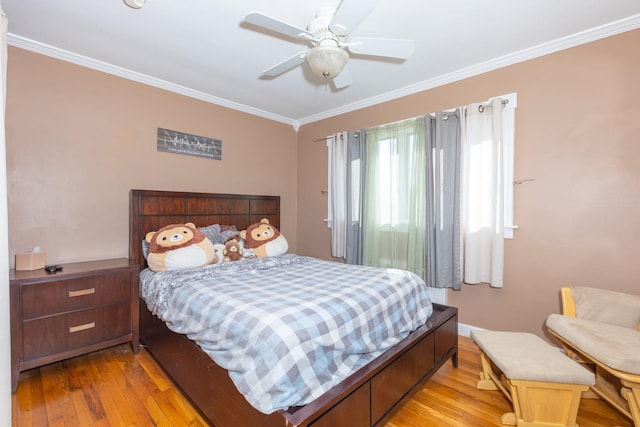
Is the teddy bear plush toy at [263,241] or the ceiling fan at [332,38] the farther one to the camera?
the teddy bear plush toy at [263,241]

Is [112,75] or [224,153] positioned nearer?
[112,75]

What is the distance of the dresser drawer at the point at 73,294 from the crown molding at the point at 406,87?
1.90 metres

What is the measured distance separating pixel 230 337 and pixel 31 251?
218 cm

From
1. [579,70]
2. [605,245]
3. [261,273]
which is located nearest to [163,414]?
[261,273]

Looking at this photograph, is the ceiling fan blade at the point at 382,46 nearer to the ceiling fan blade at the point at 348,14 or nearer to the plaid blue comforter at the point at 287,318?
the ceiling fan blade at the point at 348,14

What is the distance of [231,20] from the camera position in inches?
82.9

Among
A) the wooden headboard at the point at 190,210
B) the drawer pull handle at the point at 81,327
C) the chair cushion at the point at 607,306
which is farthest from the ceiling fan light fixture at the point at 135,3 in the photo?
the chair cushion at the point at 607,306

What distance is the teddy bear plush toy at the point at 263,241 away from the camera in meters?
3.06

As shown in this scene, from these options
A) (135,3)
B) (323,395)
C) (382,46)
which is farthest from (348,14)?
(323,395)

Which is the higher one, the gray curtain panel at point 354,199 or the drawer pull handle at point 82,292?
the gray curtain panel at point 354,199

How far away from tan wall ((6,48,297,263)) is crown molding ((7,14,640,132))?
62 mm

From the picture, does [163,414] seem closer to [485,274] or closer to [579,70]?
[485,274]

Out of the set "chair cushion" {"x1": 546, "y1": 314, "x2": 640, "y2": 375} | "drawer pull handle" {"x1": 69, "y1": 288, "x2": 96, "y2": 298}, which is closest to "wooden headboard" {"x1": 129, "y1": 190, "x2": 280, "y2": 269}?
Answer: "drawer pull handle" {"x1": 69, "y1": 288, "x2": 96, "y2": 298}

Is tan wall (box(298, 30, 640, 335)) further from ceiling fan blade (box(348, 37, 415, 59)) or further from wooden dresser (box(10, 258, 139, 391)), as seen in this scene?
wooden dresser (box(10, 258, 139, 391))
